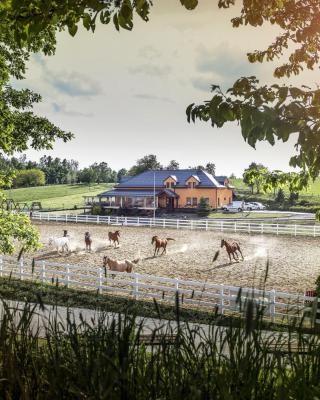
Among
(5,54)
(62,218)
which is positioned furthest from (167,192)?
(5,54)

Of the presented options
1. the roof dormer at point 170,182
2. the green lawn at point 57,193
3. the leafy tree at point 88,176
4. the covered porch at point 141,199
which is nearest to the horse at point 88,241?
the covered porch at point 141,199

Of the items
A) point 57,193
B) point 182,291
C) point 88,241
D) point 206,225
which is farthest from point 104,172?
point 182,291

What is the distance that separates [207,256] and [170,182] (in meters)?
36.0

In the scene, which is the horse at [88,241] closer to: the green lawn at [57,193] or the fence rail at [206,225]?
the fence rail at [206,225]

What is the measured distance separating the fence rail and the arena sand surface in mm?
1708

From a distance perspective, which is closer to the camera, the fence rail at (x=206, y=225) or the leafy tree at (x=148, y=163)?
the fence rail at (x=206, y=225)

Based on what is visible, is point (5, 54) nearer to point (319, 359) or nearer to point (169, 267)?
point (169, 267)

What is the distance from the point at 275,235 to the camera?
34.2m

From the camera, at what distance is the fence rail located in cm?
3493

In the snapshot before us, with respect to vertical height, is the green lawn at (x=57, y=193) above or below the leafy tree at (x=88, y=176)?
below

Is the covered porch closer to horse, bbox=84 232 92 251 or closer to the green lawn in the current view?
horse, bbox=84 232 92 251

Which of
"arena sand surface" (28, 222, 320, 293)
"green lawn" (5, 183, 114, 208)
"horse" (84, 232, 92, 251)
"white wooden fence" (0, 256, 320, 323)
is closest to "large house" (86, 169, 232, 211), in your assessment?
"arena sand surface" (28, 222, 320, 293)

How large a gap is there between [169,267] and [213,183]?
3821 cm

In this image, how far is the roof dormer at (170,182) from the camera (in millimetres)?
60156
